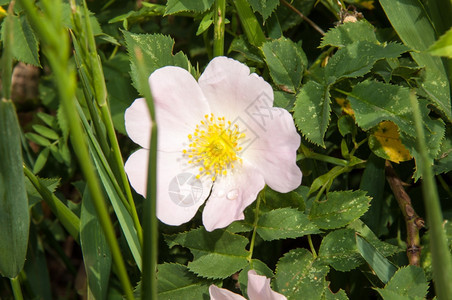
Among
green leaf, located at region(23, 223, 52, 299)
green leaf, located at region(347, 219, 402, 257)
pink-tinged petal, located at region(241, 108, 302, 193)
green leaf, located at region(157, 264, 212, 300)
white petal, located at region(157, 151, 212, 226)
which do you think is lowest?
green leaf, located at region(23, 223, 52, 299)

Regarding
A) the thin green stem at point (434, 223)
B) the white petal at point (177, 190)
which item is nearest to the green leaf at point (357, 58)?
the white petal at point (177, 190)

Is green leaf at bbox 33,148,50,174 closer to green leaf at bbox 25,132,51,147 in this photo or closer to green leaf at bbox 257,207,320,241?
green leaf at bbox 25,132,51,147

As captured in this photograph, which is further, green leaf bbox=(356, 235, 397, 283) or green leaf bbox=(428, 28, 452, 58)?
green leaf bbox=(356, 235, 397, 283)

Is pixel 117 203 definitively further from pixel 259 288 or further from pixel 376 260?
pixel 376 260

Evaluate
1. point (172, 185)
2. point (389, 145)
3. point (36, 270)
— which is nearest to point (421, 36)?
point (389, 145)

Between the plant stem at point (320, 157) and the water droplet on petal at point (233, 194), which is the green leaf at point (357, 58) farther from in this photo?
the water droplet on petal at point (233, 194)

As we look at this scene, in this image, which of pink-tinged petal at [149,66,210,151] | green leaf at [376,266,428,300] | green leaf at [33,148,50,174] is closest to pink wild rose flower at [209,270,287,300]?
green leaf at [376,266,428,300]

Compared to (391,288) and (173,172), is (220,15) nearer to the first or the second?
(173,172)
